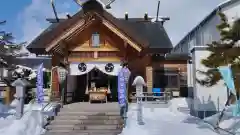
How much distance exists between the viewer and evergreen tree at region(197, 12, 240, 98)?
9.77 m

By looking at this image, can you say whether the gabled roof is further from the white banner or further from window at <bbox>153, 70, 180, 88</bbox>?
window at <bbox>153, 70, 180, 88</bbox>

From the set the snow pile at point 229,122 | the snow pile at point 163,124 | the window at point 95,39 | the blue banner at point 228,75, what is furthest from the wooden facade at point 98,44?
the blue banner at point 228,75

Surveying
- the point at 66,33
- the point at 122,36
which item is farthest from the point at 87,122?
the point at 66,33

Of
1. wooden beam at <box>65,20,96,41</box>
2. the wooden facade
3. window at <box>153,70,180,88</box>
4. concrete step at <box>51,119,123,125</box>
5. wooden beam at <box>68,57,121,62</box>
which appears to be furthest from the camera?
window at <box>153,70,180,88</box>

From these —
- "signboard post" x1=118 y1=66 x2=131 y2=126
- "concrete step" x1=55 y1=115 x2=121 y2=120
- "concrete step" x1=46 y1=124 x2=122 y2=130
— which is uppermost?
"signboard post" x1=118 y1=66 x2=131 y2=126

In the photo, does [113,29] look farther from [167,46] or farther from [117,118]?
[117,118]

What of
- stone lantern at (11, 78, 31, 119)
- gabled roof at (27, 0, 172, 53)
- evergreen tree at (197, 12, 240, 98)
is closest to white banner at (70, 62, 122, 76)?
gabled roof at (27, 0, 172, 53)

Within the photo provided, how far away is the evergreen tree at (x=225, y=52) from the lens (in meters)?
9.77

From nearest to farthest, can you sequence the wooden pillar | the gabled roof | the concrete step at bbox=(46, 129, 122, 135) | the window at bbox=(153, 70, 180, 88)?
1. the concrete step at bbox=(46, 129, 122, 135)
2. the gabled roof
3. the wooden pillar
4. the window at bbox=(153, 70, 180, 88)

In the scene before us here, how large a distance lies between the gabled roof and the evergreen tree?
16.2ft

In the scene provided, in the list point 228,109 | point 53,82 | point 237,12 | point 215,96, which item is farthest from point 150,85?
point 237,12

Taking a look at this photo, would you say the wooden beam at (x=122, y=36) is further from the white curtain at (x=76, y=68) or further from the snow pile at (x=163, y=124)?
the snow pile at (x=163, y=124)

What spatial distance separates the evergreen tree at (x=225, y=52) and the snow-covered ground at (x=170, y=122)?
184cm

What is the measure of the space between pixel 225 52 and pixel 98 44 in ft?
26.2
